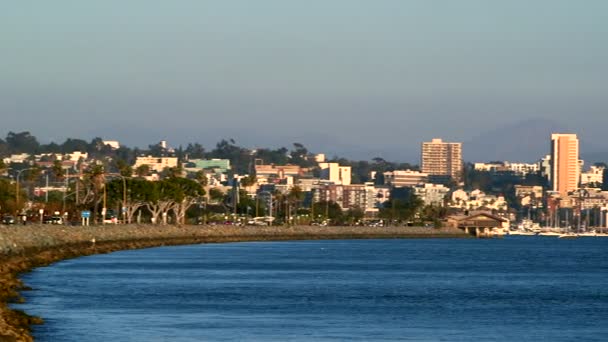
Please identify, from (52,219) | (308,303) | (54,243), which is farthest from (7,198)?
(308,303)

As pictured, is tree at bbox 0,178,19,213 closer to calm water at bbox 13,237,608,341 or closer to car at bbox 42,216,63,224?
car at bbox 42,216,63,224

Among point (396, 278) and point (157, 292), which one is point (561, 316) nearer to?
point (157, 292)

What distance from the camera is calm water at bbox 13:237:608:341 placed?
48625 millimetres

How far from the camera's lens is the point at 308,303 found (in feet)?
205

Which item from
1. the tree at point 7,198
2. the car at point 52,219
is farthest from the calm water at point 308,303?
the tree at point 7,198

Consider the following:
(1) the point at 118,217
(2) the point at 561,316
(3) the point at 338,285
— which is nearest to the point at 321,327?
(2) the point at 561,316

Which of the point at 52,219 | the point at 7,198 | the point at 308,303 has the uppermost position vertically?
the point at 7,198

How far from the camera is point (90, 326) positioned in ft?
160

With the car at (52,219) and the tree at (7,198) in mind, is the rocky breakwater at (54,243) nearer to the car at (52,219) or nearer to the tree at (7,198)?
the car at (52,219)

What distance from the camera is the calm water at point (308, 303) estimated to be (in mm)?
48625

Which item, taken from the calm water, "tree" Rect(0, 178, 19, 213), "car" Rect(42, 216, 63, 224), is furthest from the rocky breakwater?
"tree" Rect(0, 178, 19, 213)

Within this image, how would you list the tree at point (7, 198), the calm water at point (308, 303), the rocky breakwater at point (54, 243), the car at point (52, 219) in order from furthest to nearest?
the tree at point (7, 198)
the car at point (52, 219)
the calm water at point (308, 303)
the rocky breakwater at point (54, 243)

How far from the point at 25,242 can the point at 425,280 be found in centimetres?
2711

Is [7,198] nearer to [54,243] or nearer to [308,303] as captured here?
[54,243]
